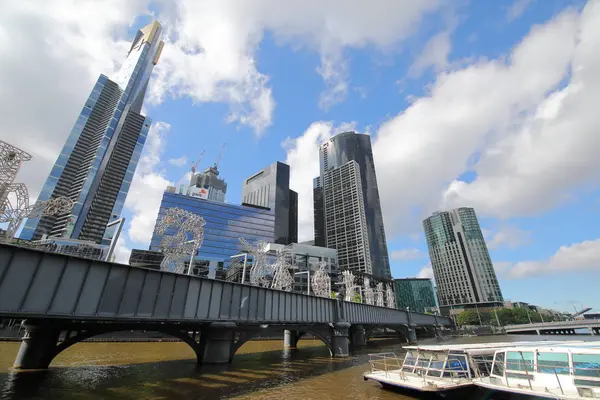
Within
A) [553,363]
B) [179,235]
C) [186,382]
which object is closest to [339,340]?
[186,382]

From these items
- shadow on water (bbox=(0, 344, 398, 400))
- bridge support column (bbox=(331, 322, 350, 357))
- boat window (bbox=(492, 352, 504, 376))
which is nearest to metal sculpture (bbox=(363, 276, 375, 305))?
bridge support column (bbox=(331, 322, 350, 357))

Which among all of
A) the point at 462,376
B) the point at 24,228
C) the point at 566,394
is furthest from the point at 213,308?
the point at 24,228

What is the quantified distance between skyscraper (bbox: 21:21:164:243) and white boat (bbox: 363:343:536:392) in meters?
149

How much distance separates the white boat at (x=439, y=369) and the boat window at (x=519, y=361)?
1077 mm

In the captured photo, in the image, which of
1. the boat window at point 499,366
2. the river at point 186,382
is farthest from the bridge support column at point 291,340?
the boat window at point 499,366

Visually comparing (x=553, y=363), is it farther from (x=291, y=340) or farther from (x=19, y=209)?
(x=291, y=340)

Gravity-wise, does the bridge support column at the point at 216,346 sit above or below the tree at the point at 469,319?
below

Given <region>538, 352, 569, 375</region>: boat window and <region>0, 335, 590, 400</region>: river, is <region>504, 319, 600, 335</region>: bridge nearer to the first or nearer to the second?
<region>0, 335, 590, 400</region>: river

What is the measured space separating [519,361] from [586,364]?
311cm

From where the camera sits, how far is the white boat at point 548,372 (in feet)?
41.8

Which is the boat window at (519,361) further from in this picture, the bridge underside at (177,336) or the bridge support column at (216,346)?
the bridge support column at (216,346)

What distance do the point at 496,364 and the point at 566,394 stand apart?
4738 millimetres

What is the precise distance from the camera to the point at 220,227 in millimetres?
136625

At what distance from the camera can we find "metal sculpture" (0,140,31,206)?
19250 millimetres
